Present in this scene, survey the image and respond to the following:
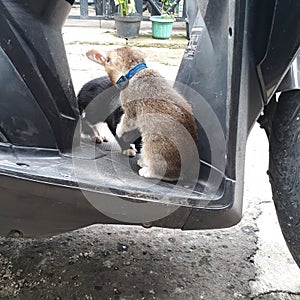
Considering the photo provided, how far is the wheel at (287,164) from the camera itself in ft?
4.22

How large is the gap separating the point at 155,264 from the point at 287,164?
25.7 inches

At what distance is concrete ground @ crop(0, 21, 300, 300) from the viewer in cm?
154

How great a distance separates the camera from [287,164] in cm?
131

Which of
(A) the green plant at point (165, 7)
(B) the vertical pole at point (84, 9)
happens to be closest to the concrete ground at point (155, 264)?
(A) the green plant at point (165, 7)

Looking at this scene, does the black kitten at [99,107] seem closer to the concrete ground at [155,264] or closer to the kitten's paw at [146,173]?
the kitten's paw at [146,173]

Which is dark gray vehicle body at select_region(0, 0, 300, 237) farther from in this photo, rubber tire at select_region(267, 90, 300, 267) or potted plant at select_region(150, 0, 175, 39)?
potted plant at select_region(150, 0, 175, 39)

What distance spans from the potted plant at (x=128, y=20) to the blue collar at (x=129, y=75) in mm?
4452

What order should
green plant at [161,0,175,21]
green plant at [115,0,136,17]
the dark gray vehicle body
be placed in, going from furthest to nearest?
green plant at [161,0,175,21] → green plant at [115,0,136,17] → the dark gray vehicle body

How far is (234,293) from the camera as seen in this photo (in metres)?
1.57

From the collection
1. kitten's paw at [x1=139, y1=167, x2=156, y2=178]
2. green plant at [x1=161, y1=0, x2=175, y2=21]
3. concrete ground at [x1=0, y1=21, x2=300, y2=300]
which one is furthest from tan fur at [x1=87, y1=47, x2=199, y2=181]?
green plant at [x1=161, y1=0, x2=175, y2=21]

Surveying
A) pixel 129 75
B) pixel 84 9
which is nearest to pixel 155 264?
pixel 129 75

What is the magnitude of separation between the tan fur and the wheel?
242 mm

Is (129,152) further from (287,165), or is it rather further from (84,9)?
(84,9)

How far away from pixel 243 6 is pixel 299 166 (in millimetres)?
506
